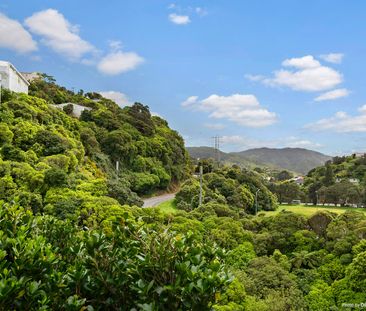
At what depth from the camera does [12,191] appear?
62.8ft

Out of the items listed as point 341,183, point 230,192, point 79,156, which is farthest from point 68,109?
point 341,183

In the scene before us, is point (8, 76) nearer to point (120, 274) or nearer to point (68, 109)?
point (68, 109)

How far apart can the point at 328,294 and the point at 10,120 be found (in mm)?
22210

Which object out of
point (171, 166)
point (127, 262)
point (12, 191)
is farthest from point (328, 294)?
point (171, 166)

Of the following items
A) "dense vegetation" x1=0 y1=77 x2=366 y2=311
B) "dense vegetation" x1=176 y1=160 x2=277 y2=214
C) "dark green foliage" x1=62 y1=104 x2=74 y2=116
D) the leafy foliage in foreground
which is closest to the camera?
the leafy foliage in foreground

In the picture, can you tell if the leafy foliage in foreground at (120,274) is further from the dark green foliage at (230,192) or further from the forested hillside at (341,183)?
the forested hillside at (341,183)

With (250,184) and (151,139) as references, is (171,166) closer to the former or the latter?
(151,139)

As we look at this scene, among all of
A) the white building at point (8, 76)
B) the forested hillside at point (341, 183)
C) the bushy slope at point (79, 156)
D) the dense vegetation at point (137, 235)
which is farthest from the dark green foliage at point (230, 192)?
the white building at point (8, 76)

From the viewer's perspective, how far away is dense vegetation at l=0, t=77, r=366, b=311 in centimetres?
352

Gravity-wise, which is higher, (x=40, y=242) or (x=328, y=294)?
(x=40, y=242)

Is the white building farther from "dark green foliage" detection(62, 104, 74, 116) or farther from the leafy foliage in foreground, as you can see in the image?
the leafy foliage in foreground

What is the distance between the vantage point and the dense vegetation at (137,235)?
3523mm

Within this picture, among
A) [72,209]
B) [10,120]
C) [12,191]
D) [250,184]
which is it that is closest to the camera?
[72,209]

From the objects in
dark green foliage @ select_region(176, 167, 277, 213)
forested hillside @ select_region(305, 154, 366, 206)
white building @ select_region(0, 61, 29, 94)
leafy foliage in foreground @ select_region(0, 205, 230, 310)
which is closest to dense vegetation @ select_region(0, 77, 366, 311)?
leafy foliage in foreground @ select_region(0, 205, 230, 310)
